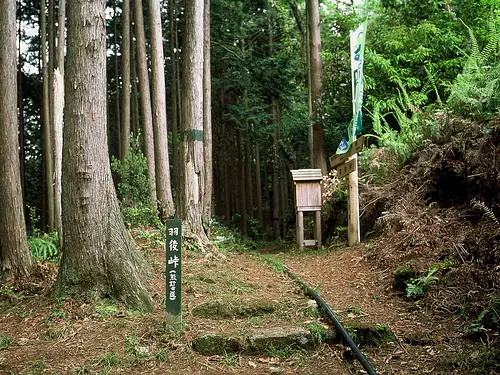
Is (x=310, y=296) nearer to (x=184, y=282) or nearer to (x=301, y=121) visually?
(x=184, y=282)

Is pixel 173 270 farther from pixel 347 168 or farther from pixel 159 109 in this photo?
pixel 159 109

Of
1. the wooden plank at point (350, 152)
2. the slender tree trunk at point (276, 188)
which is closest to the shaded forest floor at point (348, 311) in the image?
the wooden plank at point (350, 152)

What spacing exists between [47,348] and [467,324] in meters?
4.17

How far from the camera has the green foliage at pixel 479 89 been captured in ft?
23.8

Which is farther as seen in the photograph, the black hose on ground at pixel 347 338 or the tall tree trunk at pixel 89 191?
the tall tree trunk at pixel 89 191

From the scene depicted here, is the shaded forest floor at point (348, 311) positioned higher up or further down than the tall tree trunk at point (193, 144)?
further down

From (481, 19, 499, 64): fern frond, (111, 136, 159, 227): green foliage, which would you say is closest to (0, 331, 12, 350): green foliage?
(111, 136, 159, 227): green foliage

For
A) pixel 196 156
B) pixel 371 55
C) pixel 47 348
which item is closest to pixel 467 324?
pixel 47 348

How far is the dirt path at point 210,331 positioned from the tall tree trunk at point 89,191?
28 cm

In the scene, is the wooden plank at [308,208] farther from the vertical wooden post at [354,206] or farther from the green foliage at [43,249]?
the green foliage at [43,249]

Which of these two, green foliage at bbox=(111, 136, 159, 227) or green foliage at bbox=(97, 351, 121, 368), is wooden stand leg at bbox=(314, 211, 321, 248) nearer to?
green foliage at bbox=(111, 136, 159, 227)

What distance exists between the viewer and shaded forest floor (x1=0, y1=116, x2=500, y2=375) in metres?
4.31

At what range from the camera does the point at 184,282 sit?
270 inches

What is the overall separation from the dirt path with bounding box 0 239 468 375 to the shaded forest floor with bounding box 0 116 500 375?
0.02 metres
